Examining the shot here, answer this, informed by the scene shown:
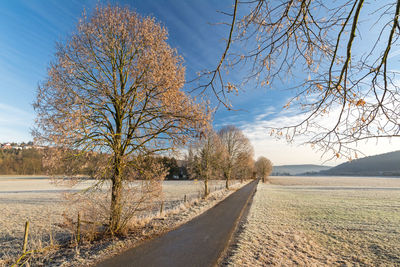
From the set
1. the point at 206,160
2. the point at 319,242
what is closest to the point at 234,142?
the point at 206,160

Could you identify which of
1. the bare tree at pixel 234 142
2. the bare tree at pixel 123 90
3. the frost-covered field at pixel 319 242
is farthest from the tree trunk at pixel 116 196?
the bare tree at pixel 234 142

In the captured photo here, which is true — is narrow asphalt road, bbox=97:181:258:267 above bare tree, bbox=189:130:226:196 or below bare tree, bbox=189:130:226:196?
below

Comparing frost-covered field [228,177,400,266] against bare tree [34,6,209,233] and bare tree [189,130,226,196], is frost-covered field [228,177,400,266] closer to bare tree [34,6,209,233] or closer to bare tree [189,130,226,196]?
bare tree [34,6,209,233]

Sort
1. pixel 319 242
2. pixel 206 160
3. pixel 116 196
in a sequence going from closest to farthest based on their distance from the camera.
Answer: pixel 116 196 < pixel 319 242 < pixel 206 160

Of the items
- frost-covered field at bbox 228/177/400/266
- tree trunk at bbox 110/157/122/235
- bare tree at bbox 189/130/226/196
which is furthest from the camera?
bare tree at bbox 189/130/226/196

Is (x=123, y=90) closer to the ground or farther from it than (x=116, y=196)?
farther from it

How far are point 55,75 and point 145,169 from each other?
186 inches

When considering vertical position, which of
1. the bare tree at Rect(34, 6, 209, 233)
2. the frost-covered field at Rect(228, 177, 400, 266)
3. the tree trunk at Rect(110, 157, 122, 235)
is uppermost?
the bare tree at Rect(34, 6, 209, 233)

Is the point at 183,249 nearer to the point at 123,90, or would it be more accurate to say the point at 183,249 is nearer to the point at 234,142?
the point at 123,90

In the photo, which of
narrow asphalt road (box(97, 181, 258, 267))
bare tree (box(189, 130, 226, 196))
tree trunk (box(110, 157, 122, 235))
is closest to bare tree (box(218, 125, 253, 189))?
bare tree (box(189, 130, 226, 196))

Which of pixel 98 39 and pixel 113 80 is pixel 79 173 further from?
pixel 98 39

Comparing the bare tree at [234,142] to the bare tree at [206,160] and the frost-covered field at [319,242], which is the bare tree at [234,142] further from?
the frost-covered field at [319,242]

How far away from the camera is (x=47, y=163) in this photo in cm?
623

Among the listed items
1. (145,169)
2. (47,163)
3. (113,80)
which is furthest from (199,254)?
(113,80)
